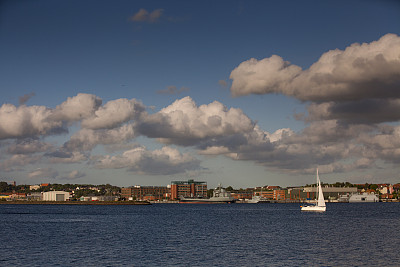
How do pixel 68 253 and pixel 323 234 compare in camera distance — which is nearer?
pixel 68 253

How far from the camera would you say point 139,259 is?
4603 cm

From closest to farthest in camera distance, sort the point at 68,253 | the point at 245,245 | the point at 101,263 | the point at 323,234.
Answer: the point at 101,263 < the point at 68,253 < the point at 245,245 < the point at 323,234

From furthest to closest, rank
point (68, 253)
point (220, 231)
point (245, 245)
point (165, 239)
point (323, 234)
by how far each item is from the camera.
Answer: point (220, 231) → point (323, 234) → point (165, 239) → point (245, 245) → point (68, 253)

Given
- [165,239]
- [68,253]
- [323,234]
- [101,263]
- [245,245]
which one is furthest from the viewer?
[323,234]

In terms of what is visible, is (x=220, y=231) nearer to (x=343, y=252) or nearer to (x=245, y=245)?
(x=245, y=245)

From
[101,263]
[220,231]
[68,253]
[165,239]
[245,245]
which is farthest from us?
[220,231]

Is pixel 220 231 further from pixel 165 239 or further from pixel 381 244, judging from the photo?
pixel 381 244

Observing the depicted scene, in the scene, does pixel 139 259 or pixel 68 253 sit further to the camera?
pixel 68 253

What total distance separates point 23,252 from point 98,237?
15.7m

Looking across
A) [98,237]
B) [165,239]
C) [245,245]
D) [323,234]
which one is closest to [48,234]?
[98,237]

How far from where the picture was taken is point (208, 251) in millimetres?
51375

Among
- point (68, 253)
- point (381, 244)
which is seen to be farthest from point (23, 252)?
point (381, 244)

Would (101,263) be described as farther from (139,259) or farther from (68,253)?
(68,253)

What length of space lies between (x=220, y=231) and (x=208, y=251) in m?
24.9
